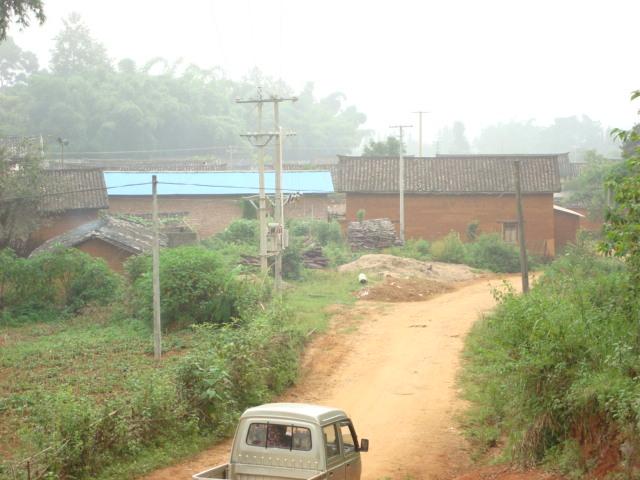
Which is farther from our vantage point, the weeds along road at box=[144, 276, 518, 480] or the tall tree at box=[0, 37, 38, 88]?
the tall tree at box=[0, 37, 38, 88]

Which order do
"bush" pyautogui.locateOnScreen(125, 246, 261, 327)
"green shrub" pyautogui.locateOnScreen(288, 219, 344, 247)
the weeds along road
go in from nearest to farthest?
1. the weeds along road
2. "bush" pyautogui.locateOnScreen(125, 246, 261, 327)
3. "green shrub" pyautogui.locateOnScreen(288, 219, 344, 247)

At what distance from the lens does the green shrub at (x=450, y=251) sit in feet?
147

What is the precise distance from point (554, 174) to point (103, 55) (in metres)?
64.6

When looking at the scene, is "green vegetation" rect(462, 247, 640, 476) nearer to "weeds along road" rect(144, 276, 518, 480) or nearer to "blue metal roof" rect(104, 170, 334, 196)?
"weeds along road" rect(144, 276, 518, 480)

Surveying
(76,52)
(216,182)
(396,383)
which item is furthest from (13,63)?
(396,383)

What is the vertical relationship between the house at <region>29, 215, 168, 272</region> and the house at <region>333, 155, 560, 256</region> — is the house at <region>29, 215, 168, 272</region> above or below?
below

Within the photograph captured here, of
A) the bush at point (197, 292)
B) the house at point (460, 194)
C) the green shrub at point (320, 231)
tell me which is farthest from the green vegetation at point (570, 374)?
the house at point (460, 194)

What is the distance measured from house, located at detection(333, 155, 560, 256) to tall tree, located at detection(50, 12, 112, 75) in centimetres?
5150

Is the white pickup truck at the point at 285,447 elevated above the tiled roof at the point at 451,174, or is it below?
below

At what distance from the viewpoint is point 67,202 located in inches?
1880

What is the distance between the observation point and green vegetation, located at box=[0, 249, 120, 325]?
3241 cm

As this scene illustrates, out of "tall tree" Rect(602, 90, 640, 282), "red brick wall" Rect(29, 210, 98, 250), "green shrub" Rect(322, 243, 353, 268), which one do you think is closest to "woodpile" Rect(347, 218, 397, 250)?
"green shrub" Rect(322, 243, 353, 268)

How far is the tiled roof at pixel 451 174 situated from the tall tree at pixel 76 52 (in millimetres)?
50653

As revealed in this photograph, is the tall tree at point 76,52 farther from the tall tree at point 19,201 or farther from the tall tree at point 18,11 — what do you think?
the tall tree at point 18,11
